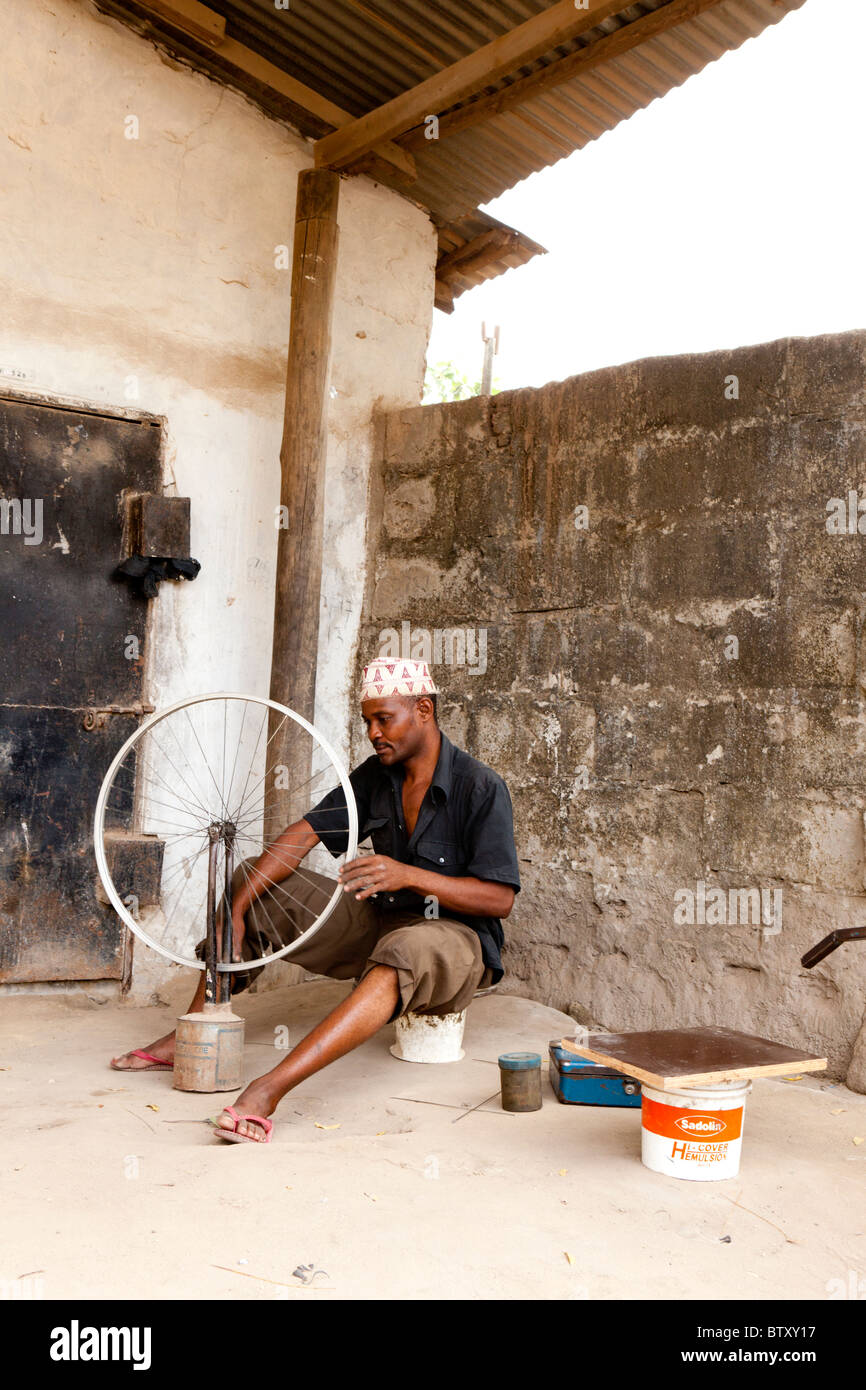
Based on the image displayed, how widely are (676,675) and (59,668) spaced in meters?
2.18

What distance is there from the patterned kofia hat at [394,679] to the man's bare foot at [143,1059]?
3.79 ft

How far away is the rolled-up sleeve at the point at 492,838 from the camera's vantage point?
314cm

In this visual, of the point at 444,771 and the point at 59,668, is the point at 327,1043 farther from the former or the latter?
the point at 59,668

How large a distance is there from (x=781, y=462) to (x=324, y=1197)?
2.48 meters

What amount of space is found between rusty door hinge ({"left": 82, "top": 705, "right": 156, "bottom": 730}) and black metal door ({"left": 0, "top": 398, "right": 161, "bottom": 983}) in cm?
2

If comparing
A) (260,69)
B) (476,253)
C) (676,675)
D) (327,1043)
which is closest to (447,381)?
(476,253)

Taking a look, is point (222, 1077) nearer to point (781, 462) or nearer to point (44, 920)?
point (44, 920)

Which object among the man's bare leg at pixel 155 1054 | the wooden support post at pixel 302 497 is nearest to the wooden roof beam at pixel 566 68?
the wooden support post at pixel 302 497

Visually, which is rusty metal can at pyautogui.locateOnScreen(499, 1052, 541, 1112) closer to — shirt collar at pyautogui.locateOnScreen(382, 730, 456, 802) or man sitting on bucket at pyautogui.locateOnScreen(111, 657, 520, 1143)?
man sitting on bucket at pyautogui.locateOnScreen(111, 657, 520, 1143)

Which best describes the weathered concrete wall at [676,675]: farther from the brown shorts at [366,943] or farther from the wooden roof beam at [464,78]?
the wooden roof beam at [464,78]

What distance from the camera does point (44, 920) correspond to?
396 centimetres

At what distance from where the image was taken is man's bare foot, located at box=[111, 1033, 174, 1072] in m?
3.17

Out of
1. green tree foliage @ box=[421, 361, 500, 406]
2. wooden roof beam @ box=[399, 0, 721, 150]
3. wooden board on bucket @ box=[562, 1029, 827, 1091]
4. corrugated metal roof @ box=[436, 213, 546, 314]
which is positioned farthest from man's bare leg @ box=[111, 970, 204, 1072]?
green tree foliage @ box=[421, 361, 500, 406]
